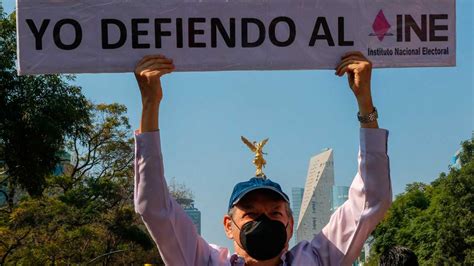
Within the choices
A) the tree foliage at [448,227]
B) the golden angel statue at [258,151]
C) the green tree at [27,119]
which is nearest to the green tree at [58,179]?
the green tree at [27,119]

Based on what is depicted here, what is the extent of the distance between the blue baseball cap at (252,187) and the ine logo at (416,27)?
0.78m

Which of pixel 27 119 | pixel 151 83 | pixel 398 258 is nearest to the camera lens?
pixel 151 83

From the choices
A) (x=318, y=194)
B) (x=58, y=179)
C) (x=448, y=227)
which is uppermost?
(x=58, y=179)

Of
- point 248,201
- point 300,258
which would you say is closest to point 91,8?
point 248,201

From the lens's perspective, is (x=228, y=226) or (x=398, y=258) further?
(x=398, y=258)

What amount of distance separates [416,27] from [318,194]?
90437mm

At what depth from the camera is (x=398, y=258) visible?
16.4 ft

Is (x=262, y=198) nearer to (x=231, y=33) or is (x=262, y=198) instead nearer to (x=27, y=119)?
(x=231, y=33)

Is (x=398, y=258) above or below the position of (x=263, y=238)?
below

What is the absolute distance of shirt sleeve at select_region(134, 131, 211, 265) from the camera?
10.8ft

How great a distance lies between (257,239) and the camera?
11.1 ft

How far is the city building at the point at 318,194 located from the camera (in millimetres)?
87938

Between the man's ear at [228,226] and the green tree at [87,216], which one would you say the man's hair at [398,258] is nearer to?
the man's ear at [228,226]

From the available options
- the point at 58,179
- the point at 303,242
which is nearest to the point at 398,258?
the point at 303,242
